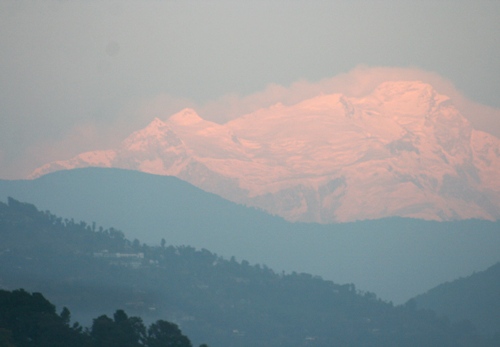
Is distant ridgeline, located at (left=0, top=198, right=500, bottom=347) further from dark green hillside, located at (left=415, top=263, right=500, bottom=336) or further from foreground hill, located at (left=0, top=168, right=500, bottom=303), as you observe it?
foreground hill, located at (left=0, top=168, right=500, bottom=303)

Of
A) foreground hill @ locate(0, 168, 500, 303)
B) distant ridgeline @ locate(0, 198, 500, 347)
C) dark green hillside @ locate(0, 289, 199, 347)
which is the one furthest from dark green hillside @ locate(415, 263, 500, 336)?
dark green hillside @ locate(0, 289, 199, 347)

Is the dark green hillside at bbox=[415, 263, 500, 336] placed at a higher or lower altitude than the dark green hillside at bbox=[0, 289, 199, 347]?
higher

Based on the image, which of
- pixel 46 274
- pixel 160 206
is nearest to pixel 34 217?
pixel 46 274

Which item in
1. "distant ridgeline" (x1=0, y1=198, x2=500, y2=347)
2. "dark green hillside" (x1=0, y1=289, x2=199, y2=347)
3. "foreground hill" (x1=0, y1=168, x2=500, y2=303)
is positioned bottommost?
"dark green hillside" (x1=0, y1=289, x2=199, y2=347)

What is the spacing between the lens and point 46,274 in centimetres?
10994

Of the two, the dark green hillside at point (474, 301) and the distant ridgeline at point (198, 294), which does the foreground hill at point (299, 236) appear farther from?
the distant ridgeline at point (198, 294)

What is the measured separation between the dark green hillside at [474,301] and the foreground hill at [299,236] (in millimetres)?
27370

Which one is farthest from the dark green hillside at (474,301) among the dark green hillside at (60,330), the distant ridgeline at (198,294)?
the dark green hillside at (60,330)

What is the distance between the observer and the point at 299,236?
196 meters

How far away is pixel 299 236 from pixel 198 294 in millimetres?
71924

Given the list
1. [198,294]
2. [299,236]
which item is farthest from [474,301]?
[299,236]

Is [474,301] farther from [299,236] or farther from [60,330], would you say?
[60,330]

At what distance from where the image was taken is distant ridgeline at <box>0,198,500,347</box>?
108312 mm

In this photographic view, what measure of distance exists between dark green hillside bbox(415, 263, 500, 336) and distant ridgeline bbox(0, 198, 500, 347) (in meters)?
10.6
